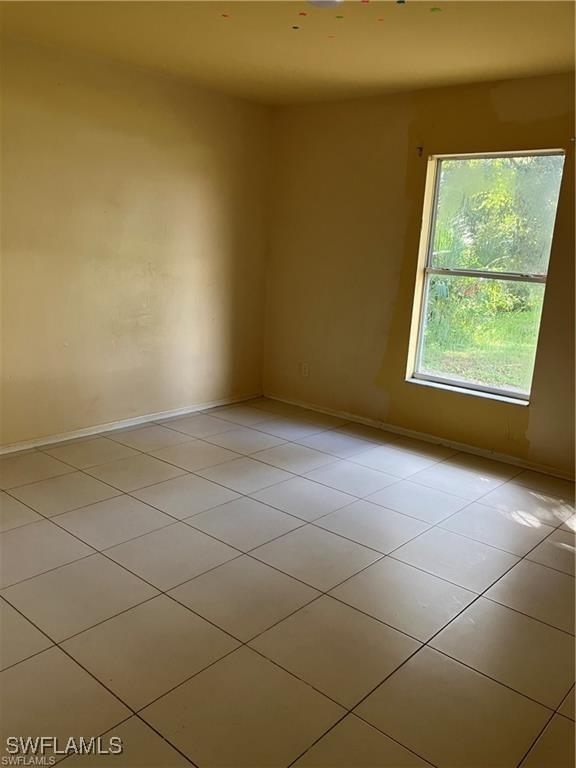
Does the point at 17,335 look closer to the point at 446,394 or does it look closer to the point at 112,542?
the point at 112,542

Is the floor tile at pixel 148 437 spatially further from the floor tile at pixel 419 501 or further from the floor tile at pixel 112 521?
the floor tile at pixel 419 501

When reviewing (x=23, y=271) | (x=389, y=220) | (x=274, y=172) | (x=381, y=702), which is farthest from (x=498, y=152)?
(x=381, y=702)

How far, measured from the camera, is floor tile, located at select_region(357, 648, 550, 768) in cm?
162

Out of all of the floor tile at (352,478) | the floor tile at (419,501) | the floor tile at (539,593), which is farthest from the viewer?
the floor tile at (352,478)

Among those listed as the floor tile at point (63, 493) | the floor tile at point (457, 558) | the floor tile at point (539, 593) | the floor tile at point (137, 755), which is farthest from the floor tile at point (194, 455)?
the floor tile at point (137, 755)

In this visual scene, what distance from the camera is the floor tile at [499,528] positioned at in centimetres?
277

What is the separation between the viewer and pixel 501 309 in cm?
379

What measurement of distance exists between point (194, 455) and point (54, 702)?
2.06 meters

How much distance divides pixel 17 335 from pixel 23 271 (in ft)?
1.23

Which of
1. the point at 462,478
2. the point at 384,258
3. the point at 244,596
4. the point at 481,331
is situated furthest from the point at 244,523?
the point at 384,258

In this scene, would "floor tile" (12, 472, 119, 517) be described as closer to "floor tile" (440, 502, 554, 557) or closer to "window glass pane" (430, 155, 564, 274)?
"floor tile" (440, 502, 554, 557)

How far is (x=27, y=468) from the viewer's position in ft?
11.1

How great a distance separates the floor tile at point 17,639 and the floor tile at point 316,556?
91 cm

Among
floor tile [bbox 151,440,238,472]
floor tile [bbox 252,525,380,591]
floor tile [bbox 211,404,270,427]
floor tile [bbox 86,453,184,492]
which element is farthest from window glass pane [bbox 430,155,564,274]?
floor tile [bbox 86,453,184,492]
